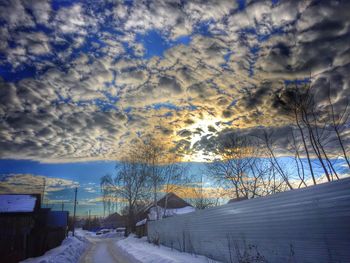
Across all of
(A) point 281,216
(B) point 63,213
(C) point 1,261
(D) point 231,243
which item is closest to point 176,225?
(D) point 231,243

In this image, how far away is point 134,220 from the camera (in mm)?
53031

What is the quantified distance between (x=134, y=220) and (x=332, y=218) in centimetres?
4976

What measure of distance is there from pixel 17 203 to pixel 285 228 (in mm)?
24338

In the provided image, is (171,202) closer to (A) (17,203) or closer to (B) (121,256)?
(A) (17,203)

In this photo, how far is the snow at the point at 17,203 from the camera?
23906 millimetres

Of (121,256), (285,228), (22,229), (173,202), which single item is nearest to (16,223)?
(22,229)

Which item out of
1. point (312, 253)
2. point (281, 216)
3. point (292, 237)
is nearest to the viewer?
point (312, 253)

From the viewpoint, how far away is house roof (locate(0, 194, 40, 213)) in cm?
2391

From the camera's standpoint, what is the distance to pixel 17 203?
25.0 metres

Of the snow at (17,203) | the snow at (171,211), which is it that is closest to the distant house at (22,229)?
the snow at (17,203)

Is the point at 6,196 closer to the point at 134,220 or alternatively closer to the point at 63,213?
the point at 63,213

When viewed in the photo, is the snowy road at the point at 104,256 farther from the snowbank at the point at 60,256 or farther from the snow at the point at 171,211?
the snow at the point at 171,211

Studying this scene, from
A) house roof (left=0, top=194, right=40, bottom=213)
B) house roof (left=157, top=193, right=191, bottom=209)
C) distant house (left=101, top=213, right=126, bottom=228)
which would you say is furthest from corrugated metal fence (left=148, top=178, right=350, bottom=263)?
distant house (left=101, top=213, right=126, bottom=228)

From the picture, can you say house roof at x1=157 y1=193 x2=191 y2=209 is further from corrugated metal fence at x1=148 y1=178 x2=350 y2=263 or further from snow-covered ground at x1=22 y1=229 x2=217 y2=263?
corrugated metal fence at x1=148 y1=178 x2=350 y2=263
